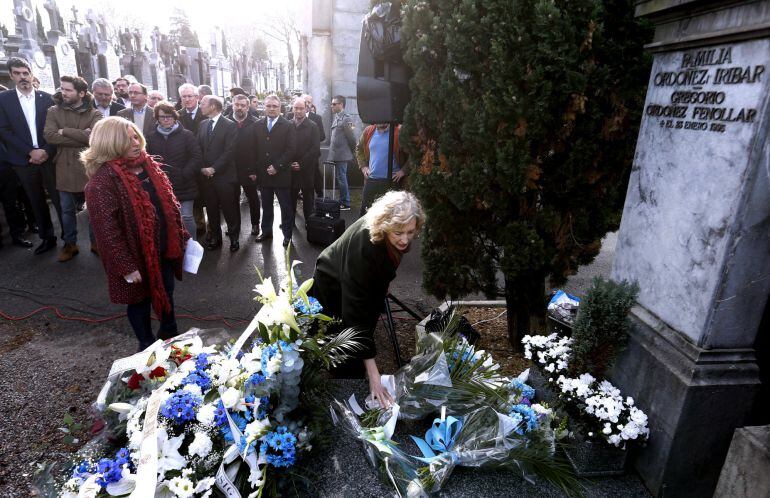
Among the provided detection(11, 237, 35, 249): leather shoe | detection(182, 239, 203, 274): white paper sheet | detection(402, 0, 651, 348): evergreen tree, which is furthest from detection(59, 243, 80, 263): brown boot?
detection(402, 0, 651, 348): evergreen tree

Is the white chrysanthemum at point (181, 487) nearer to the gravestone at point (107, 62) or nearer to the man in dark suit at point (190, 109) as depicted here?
the man in dark suit at point (190, 109)

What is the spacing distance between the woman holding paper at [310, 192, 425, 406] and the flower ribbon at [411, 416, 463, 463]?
261 millimetres

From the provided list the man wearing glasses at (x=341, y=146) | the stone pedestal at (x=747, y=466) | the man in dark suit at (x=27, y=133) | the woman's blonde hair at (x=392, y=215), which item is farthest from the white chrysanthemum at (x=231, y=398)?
the man wearing glasses at (x=341, y=146)

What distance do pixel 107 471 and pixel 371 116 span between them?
308 centimetres

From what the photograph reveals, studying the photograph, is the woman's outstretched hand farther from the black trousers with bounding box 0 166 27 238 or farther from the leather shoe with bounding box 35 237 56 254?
the black trousers with bounding box 0 166 27 238

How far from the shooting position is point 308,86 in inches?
484

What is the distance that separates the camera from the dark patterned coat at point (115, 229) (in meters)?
3.24

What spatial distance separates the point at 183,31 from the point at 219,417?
129 feet

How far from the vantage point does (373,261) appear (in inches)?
104

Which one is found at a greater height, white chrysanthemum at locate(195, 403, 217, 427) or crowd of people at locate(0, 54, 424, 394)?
crowd of people at locate(0, 54, 424, 394)

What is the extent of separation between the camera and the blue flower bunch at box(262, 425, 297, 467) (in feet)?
6.84

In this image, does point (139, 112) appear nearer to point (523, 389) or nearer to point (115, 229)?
point (115, 229)

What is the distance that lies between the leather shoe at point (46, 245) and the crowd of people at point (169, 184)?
0.02m

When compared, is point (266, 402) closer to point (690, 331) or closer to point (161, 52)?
point (690, 331)
